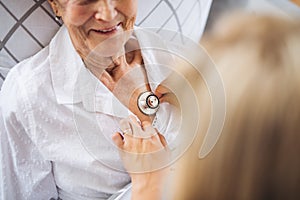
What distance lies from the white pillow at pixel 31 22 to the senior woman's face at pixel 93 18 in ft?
0.04

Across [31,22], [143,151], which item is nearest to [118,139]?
[143,151]

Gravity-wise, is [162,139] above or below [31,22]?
below

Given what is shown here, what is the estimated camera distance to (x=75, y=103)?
45 centimetres

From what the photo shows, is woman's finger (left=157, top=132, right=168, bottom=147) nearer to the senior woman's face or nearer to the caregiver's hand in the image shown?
the caregiver's hand

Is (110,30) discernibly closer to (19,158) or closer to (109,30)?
(109,30)

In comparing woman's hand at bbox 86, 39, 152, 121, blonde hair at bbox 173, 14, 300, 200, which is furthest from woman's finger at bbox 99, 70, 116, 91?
blonde hair at bbox 173, 14, 300, 200

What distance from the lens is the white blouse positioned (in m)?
0.44

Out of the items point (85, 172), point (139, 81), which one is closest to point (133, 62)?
point (139, 81)

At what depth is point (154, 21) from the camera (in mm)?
465

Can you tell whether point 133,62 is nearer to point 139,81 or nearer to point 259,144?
point 139,81

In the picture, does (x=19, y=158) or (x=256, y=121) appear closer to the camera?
(x=256, y=121)

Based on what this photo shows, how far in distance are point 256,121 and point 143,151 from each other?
13cm

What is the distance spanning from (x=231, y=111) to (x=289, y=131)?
0.05 m

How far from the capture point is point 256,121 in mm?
359
